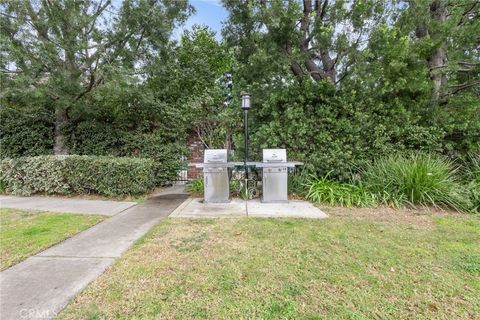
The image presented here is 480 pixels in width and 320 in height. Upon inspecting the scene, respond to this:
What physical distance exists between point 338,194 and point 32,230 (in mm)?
5778

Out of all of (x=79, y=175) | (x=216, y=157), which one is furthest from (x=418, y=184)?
(x=79, y=175)

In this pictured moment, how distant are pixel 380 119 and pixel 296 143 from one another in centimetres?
213

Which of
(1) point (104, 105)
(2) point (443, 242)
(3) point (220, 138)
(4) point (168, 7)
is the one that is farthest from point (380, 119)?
(1) point (104, 105)

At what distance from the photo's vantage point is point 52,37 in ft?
20.1

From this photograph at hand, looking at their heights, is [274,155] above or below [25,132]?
below

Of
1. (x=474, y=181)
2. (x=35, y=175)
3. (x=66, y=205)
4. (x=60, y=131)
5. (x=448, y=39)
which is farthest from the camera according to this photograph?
(x=60, y=131)

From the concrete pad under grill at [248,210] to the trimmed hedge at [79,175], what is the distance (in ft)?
5.27

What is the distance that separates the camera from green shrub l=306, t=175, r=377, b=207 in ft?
17.5

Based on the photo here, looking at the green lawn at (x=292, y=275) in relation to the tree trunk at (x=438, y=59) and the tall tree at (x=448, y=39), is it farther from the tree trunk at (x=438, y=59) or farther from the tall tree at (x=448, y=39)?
the tall tree at (x=448, y=39)

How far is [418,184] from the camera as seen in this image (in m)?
5.20

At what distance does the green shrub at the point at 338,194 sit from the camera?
5.32m

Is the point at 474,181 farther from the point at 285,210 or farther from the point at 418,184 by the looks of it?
the point at 285,210

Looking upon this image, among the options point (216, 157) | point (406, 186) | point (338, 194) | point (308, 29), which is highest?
point (308, 29)

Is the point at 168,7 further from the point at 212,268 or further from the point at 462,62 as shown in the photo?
the point at 462,62
